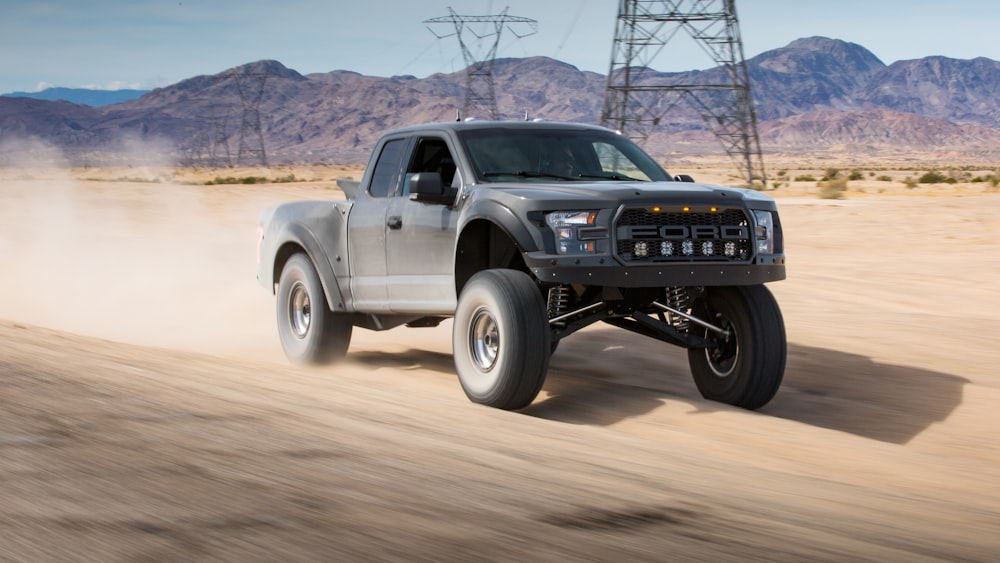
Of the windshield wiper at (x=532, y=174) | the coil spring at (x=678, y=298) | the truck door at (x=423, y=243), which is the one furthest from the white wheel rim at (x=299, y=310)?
the coil spring at (x=678, y=298)

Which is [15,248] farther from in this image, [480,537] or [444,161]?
[480,537]

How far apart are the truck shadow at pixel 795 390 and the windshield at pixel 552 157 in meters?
1.61

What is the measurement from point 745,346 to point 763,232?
84 cm

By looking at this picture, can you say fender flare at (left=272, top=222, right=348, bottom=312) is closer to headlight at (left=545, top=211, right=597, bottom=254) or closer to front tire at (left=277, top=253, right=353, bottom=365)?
front tire at (left=277, top=253, right=353, bottom=365)

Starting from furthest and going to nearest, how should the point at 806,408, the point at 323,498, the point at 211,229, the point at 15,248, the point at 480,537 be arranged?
the point at 211,229 → the point at 15,248 → the point at 806,408 → the point at 323,498 → the point at 480,537

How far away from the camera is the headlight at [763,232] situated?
8120mm

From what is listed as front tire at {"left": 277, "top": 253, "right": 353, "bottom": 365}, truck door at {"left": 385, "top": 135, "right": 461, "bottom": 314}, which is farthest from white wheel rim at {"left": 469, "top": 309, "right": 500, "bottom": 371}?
front tire at {"left": 277, "top": 253, "right": 353, "bottom": 365}

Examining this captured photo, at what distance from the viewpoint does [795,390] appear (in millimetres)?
9586

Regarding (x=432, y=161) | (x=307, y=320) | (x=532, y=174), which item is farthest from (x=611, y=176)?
(x=307, y=320)

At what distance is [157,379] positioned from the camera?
25.7ft

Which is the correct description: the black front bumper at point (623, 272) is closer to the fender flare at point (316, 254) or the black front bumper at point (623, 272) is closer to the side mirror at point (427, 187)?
the side mirror at point (427, 187)

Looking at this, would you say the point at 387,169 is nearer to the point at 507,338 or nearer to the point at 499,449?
the point at 507,338

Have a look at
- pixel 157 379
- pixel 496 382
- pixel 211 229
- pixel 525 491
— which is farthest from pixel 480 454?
pixel 211 229

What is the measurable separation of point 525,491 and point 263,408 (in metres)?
2.40
